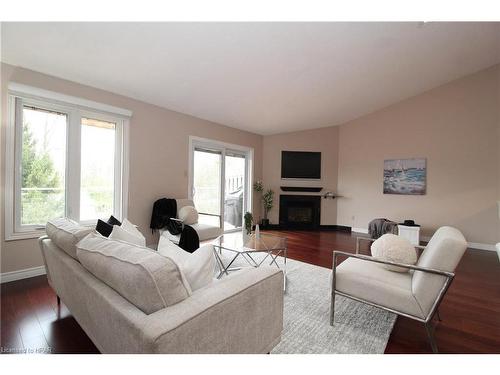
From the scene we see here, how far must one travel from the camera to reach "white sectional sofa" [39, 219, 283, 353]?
2.81 feet

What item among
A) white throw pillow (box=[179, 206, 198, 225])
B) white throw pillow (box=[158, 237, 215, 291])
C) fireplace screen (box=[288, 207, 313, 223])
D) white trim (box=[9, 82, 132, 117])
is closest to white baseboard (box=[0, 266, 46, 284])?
white throw pillow (box=[179, 206, 198, 225])

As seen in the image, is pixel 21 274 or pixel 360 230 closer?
pixel 21 274

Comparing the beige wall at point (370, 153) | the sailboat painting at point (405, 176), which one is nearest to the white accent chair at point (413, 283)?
the beige wall at point (370, 153)

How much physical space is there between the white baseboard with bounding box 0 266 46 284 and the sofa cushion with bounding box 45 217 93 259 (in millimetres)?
1581

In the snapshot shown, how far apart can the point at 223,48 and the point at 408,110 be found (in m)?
4.64

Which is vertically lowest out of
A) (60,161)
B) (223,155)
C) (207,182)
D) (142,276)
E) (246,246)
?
(246,246)

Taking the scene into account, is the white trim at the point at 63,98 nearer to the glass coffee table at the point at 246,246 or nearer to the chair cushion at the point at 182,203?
the chair cushion at the point at 182,203

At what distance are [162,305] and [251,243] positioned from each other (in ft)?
6.92

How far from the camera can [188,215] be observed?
379cm

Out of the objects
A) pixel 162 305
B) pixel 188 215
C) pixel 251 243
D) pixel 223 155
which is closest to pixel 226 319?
pixel 162 305

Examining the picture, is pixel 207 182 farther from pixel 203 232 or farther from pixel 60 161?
pixel 60 161

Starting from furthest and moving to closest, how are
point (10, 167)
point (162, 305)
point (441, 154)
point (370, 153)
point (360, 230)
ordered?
1. point (360, 230)
2. point (370, 153)
3. point (441, 154)
4. point (10, 167)
5. point (162, 305)

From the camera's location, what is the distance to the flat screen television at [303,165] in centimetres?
618

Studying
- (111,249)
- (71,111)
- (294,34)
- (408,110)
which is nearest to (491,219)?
(408,110)
